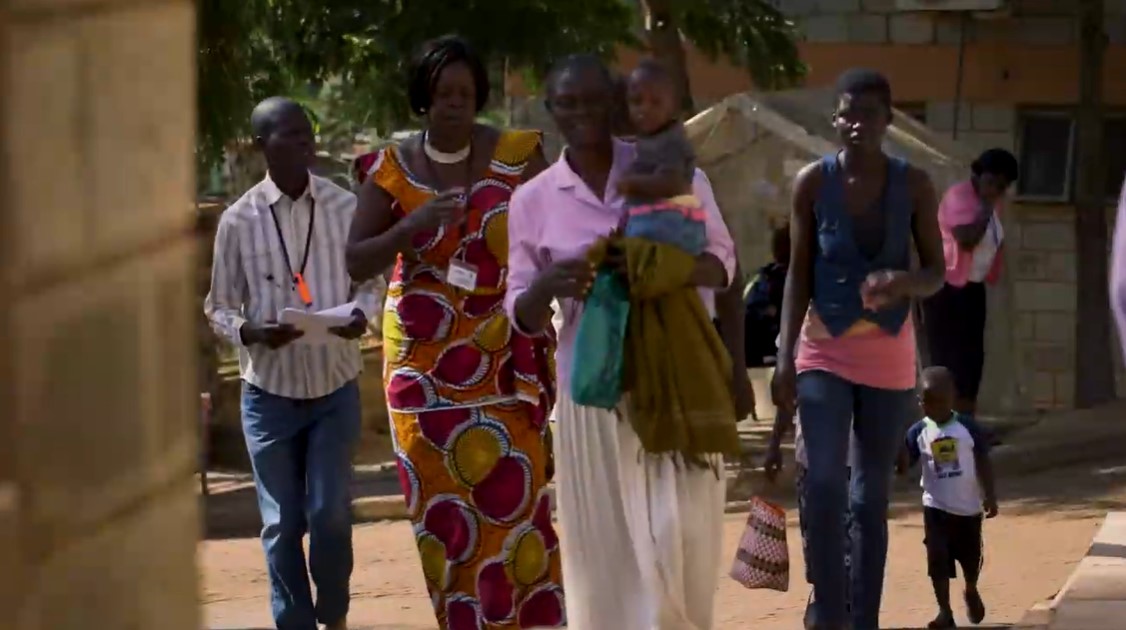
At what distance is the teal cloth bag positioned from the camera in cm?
550

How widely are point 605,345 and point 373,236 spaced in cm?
100

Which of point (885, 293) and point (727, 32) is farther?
point (727, 32)

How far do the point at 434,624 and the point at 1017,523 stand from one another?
3437 millimetres

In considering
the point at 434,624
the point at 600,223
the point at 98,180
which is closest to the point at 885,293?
the point at 600,223

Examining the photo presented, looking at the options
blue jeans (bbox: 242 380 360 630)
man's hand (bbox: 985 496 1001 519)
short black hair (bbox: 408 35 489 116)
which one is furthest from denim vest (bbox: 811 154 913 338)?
man's hand (bbox: 985 496 1001 519)

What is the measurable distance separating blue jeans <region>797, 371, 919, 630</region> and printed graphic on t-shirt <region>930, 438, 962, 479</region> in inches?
54.1

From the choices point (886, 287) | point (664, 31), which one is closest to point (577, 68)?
point (886, 287)

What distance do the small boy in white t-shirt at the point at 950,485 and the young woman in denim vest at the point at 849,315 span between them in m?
1.48

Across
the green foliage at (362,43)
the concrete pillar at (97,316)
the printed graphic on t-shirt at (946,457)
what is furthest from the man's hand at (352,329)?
the green foliage at (362,43)

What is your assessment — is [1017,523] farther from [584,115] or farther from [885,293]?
[584,115]

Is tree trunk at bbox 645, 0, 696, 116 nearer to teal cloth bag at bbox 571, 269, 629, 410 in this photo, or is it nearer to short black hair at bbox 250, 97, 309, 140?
short black hair at bbox 250, 97, 309, 140

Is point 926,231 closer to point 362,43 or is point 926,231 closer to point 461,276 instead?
point 461,276

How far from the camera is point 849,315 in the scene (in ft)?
21.7

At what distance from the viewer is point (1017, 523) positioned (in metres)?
11.1
